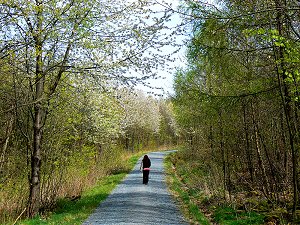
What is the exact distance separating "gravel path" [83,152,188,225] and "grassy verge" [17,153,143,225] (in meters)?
0.29

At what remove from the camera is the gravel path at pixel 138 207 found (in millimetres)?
10500

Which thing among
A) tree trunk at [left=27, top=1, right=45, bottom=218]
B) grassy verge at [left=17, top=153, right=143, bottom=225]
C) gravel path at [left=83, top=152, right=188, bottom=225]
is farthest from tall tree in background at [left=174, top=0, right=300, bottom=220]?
grassy verge at [left=17, top=153, right=143, bottom=225]

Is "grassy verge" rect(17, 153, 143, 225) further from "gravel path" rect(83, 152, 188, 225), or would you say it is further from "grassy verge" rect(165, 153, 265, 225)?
"grassy verge" rect(165, 153, 265, 225)

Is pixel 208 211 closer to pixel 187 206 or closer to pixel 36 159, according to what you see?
pixel 187 206

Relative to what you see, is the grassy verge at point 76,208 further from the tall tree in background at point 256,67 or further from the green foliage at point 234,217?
the tall tree in background at point 256,67

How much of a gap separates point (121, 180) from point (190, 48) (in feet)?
46.8

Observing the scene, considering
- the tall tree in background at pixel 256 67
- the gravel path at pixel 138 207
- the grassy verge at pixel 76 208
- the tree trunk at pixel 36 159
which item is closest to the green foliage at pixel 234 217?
the tall tree in background at pixel 256 67

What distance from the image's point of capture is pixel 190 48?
8.80 meters

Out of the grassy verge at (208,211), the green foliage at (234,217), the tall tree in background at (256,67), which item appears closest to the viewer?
the tall tree in background at (256,67)

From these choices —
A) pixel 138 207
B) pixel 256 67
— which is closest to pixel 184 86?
pixel 256 67

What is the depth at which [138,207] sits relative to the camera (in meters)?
12.8

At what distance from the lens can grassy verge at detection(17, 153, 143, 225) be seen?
33.9 feet

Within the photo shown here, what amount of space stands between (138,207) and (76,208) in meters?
2.14

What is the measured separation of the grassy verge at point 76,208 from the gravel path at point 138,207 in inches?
11.6
